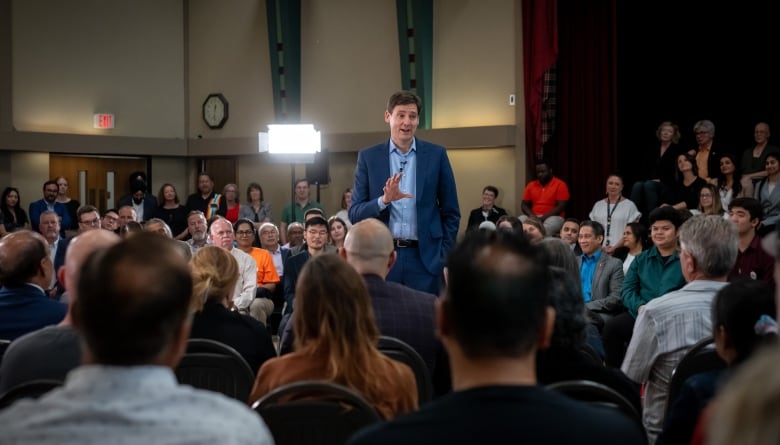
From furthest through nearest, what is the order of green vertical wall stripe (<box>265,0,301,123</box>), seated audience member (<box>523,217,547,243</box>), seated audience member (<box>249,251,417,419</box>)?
green vertical wall stripe (<box>265,0,301,123</box>) < seated audience member (<box>523,217,547,243</box>) < seated audience member (<box>249,251,417,419</box>)

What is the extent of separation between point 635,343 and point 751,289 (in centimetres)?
121

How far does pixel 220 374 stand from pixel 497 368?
1.49 meters

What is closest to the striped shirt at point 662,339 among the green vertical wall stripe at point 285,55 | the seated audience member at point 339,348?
the seated audience member at point 339,348

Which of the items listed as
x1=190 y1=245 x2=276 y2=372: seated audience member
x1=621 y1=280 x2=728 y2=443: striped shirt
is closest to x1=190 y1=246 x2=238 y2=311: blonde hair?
x1=190 y1=245 x2=276 y2=372: seated audience member

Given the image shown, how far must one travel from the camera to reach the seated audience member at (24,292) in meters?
3.31

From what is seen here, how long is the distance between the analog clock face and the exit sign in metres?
1.33

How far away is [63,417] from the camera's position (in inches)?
53.1

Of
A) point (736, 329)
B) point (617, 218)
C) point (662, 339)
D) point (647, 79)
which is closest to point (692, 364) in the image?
point (662, 339)

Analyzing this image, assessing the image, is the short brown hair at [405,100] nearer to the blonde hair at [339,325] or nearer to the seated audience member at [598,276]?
the blonde hair at [339,325]

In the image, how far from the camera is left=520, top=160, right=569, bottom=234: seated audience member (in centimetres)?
1080

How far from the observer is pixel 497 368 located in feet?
4.71

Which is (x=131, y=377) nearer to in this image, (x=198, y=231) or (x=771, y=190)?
(x=198, y=231)

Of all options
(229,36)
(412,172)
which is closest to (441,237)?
(412,172)

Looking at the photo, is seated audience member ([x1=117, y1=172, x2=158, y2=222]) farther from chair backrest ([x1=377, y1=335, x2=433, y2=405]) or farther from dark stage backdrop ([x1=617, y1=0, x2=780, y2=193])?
chair backrest ([x1=377, y1=335, x2=433, y2=405])
